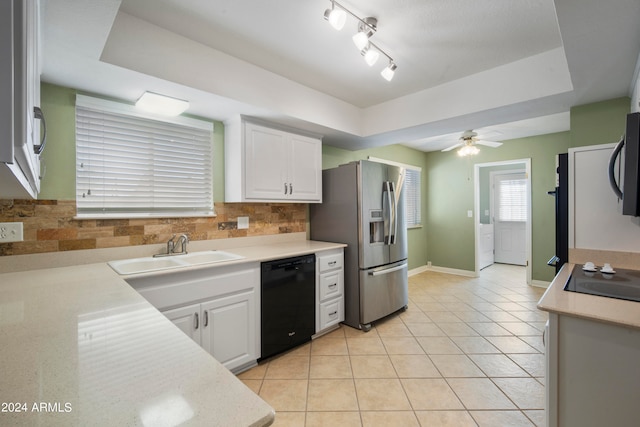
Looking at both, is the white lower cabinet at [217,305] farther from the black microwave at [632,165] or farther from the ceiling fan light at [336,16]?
the black microwave at [632,165]

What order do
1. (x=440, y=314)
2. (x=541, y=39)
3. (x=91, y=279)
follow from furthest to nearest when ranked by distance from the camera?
(x=440, y=314) → (x=541, y=39) → (x=91, y=279)

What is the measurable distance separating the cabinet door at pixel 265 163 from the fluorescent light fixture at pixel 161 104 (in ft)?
1.80

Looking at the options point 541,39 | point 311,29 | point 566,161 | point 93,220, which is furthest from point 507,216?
point 93,220

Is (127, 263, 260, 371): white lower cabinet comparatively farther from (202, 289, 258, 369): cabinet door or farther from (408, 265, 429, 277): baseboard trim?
(408, 265, 429, 277): baseboard trim

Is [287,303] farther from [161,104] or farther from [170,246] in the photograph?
[161,104]

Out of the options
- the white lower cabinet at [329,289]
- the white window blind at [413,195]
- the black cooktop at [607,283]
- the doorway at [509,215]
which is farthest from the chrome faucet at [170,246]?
the doorway at [509,215]

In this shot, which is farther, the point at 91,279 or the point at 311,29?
the point at 311,29

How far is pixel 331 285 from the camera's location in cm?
287

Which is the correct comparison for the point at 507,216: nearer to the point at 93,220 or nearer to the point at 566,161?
the point at 566,161

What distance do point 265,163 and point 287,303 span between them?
1.30 meters

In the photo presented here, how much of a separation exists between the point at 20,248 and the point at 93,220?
1.30 ft

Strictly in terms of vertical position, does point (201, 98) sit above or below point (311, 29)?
below

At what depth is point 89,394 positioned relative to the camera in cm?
56

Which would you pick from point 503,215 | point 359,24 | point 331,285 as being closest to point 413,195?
point 503,215
